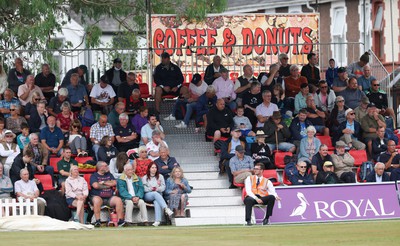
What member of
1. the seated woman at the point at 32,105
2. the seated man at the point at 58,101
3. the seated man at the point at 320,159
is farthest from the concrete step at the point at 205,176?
the seated woman at the point at 32,105

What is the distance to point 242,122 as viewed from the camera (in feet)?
104

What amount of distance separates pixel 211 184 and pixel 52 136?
12.4 feet

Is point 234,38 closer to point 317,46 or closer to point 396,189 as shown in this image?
point 317,46

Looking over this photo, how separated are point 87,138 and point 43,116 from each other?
1131 mm

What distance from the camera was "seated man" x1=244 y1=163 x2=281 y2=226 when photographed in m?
27.8

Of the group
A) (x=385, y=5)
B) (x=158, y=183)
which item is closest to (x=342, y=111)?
(x=158, y=183)

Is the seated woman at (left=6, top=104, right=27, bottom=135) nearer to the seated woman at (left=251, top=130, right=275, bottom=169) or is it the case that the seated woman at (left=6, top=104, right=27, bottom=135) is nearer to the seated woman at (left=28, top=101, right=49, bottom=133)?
the seated woman at (left=28, top=101, right=49, bottom=133)

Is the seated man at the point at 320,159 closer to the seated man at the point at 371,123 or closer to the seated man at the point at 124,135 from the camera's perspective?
the seated man at the point at 371,123

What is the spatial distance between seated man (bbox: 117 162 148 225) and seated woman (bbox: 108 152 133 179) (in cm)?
41

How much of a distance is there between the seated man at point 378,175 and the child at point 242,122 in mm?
3095

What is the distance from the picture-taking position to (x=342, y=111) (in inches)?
1297

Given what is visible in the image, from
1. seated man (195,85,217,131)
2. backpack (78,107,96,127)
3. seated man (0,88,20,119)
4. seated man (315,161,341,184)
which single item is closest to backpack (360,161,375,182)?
seated man (315,161,341,184)

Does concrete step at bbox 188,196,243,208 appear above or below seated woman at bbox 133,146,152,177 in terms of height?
below

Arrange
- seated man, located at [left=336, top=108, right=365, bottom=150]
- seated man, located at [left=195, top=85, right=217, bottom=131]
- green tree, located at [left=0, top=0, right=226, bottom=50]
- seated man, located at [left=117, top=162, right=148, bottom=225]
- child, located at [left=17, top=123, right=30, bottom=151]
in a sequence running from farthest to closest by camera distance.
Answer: green tree, located at [left=0, top=0, right=226, bottom=50], seated man, located at [left=195, top=85, right=217, bottom=131], seated man, located at [left=336, top=108, right=365, bottom=150], child, located at [left=17, top=123, right=30, bottom=151], seated man, located at [left=117, top=162, right=148, bottom=225]
